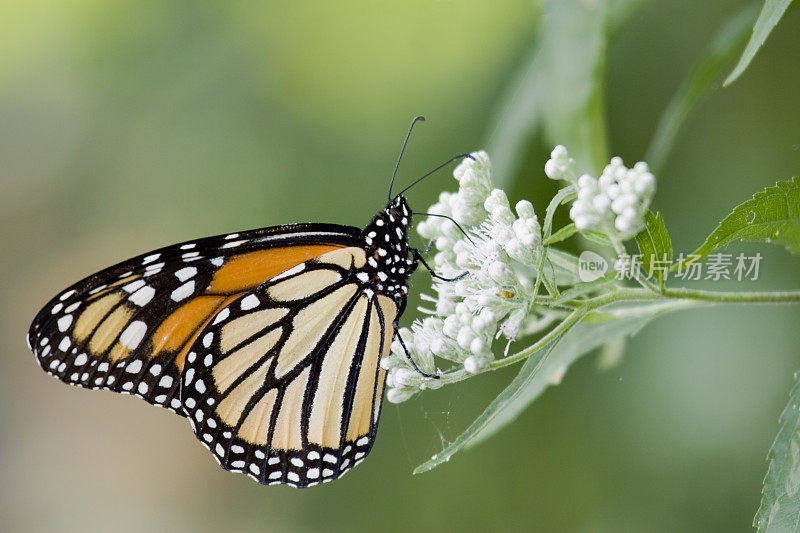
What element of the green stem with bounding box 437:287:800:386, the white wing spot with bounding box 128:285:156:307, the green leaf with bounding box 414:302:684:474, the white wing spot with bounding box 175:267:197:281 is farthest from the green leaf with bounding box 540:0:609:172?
the white wing spot with bounding box 128:285:156:307

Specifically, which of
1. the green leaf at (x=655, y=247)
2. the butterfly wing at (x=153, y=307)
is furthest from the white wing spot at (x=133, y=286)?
the green leaf at (x=655, y=247)

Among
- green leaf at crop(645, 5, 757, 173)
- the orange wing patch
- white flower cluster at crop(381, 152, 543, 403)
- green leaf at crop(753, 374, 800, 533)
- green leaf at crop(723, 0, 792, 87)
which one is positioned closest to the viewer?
green leaf at crop(723, 0, 792, 87)

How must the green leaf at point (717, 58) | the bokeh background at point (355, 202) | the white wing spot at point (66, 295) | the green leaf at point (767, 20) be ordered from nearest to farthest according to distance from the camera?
the green leaf at point (767, 20) < the green leaf at point (717, 58) < the white wing spot at point (66, 295) < the bokeh background at point (355, 202)

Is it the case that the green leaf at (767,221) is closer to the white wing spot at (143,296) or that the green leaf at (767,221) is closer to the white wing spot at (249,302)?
the white wing spot at (249,302)

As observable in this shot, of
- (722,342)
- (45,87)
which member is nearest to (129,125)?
(45,87)

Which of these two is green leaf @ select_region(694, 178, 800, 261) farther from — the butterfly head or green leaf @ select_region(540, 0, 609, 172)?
the butterfly head

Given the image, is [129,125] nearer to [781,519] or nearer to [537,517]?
[537,517]
